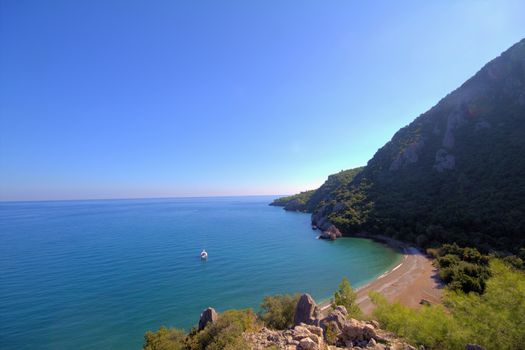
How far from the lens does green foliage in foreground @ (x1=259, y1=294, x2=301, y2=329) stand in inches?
883

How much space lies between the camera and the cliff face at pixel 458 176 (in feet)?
168

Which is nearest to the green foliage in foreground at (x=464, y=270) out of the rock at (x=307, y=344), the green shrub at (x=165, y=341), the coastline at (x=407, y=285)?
the coastline at (x=407, y=285)

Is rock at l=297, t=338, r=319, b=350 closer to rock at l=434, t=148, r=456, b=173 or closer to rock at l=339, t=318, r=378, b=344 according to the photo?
rock at l=339, t=318, r=378, b=344

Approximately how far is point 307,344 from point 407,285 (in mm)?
30081

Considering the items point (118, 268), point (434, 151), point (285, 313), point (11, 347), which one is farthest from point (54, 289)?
point (434, 151)

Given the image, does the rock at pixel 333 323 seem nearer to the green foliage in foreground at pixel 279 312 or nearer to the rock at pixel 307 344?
the rock at pixel 307 344

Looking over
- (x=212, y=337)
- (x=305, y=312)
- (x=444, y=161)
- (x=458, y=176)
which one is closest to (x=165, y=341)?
(x=212, y=337)

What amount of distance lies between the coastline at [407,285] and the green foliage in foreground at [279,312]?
7052 mm

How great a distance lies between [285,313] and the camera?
909 inches

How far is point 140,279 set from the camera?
40.8m

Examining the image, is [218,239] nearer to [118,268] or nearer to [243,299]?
[118,268]

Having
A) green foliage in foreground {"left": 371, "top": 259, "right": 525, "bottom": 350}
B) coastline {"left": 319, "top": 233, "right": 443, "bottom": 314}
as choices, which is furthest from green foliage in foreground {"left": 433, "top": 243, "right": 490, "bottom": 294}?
green foliage in foreground {"left": 371, "top": 259, "right": 525, "bottom": 350}

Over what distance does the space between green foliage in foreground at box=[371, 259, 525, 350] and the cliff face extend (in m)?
41.6

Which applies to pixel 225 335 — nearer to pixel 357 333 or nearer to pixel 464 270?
pixel 357 333
